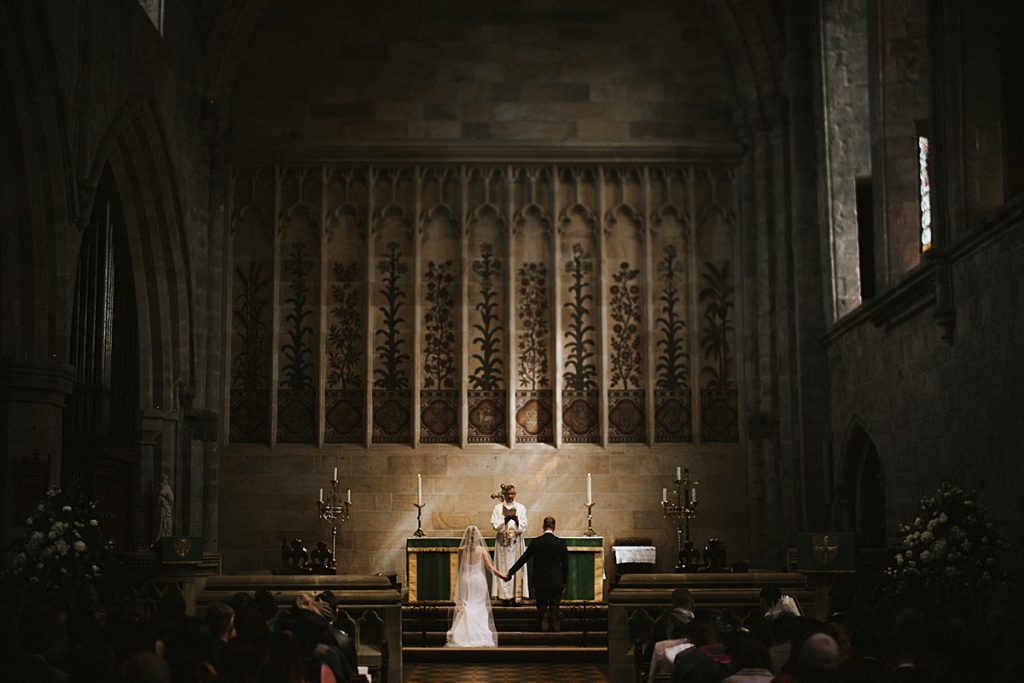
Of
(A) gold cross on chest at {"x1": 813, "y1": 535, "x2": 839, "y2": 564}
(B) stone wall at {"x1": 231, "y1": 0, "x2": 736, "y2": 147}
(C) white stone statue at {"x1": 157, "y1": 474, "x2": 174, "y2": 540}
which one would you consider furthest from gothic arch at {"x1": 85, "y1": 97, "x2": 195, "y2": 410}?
(A) gold cross on chest at {"x1": 813, "y1": 535, "x2": 839, "y2": 564}

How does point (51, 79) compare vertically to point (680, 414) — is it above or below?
above

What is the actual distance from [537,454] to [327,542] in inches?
126

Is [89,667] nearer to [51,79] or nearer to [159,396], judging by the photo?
[51,79]

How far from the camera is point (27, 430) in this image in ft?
40.1

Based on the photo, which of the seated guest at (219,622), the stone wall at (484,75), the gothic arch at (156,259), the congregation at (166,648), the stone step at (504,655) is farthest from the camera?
the stone wall at (484,75)

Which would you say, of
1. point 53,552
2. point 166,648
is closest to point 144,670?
point 166,648

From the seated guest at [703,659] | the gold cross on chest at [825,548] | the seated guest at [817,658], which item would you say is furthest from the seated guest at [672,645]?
the gold cross on chest at [825,548]

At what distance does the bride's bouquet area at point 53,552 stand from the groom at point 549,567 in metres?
5.11

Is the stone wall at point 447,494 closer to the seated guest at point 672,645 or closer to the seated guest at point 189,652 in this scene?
the seated guest at point 672,645

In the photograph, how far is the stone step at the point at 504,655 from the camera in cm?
1431

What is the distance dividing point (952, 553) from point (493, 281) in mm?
10391

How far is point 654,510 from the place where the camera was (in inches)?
749

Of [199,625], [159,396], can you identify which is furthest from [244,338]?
[199,625]

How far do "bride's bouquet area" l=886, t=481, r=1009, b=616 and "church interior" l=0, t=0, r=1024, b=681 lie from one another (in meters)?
4.52
